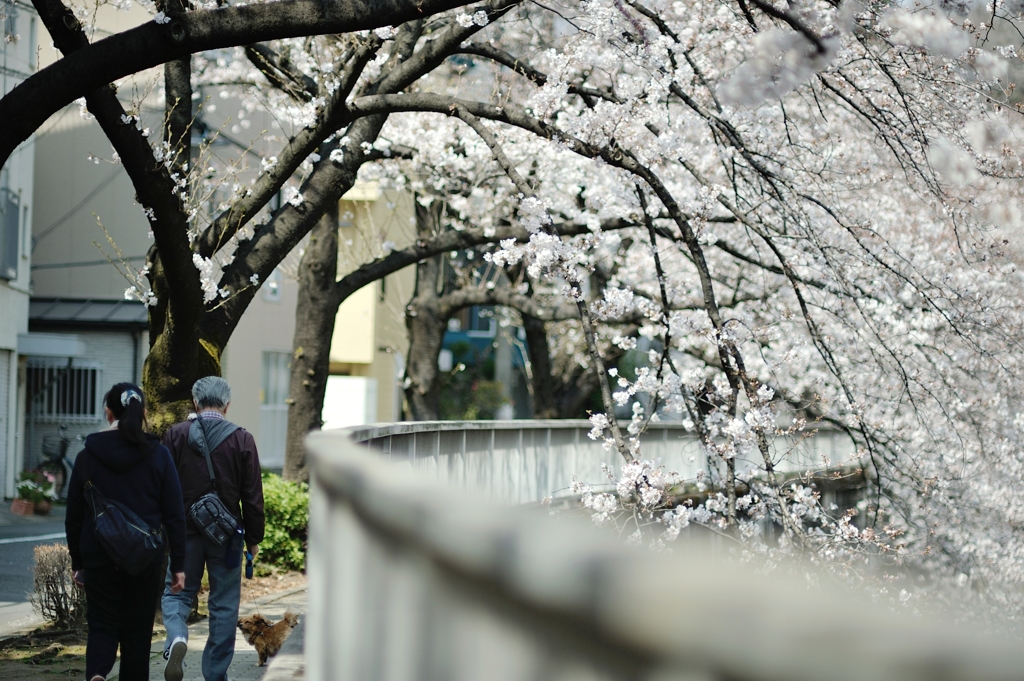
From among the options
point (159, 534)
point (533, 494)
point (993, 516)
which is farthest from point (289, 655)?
point (993, 516)

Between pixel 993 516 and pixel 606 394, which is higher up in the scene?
pixel 606 394

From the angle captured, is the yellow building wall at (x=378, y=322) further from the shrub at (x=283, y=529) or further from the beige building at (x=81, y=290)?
the shrub at (x=283, y=529)

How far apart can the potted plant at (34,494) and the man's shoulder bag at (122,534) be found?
1292 centimetres

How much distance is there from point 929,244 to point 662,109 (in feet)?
20.6

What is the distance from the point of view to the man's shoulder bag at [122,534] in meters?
5.61

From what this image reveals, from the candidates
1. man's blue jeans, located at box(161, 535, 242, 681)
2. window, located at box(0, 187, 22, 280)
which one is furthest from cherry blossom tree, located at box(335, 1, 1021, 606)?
window, located at box(0, 187, 22, 280)

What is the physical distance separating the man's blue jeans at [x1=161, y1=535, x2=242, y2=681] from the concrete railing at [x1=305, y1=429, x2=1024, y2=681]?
437 centimetres

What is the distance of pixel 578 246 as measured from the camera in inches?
361

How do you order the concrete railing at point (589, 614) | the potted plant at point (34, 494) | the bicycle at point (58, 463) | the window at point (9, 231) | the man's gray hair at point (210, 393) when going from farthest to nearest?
the bicycle at point (58, 463) < the window at point (9, 231) < the potted plant at point (34, 494) < the man's gray hair at point (210, 393) < the concrete railing at point (589, 614)

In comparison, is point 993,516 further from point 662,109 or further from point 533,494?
point 662,109

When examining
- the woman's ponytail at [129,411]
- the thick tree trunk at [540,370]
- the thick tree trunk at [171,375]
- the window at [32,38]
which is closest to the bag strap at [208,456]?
the woman's ponytail at [129,411]

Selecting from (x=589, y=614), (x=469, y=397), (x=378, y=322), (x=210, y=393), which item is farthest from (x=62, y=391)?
(x=589, y=614)

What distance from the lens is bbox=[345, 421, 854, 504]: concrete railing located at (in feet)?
27.9

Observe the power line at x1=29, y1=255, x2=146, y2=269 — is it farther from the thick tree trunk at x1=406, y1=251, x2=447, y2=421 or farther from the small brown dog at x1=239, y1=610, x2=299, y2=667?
the small brown dog at x1=239, y1=610, x2=299, y2=667
